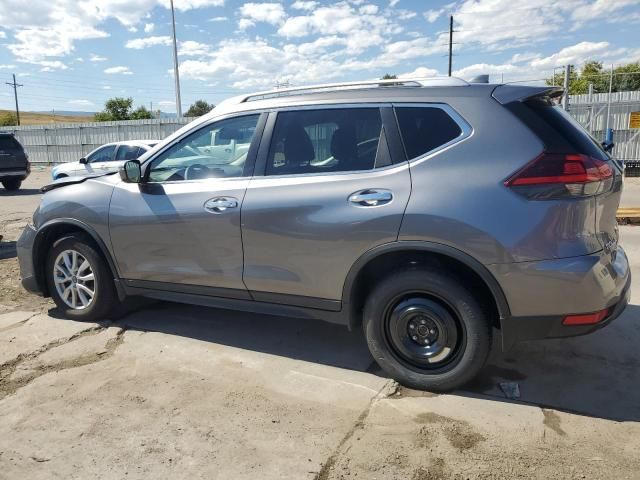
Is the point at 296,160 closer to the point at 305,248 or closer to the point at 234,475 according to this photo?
the point at 305,248

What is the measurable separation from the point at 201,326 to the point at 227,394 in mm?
1311

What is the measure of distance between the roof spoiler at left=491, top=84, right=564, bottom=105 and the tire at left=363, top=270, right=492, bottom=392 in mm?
1091

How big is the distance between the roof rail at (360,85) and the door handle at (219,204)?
2.62 ft

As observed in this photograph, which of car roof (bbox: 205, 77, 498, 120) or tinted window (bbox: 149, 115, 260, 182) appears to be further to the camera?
tinted window (bbox: 149, 115, 260, 182)

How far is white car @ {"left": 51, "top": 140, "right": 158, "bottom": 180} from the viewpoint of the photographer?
1313cm

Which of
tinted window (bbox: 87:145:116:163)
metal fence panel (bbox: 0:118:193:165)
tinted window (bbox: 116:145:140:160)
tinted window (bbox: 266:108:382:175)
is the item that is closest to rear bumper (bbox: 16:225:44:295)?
tinted window (bbox: 266:108:382:175)

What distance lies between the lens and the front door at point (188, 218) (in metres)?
3.83

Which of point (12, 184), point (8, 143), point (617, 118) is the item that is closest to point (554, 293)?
point (617, 118)

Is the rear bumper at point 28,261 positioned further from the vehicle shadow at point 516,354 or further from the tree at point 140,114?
the tree at point 140,114

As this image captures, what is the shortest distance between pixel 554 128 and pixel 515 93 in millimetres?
316

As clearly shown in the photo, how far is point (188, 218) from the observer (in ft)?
12.9

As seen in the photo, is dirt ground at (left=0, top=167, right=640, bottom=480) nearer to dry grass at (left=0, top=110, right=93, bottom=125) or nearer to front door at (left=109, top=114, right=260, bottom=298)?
front door at (left=109, top=114, right=260, bottom=298)

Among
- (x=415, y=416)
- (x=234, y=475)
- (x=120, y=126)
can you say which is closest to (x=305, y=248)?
(x=415, y=416)

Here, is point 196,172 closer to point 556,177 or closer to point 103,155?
point 556,177
